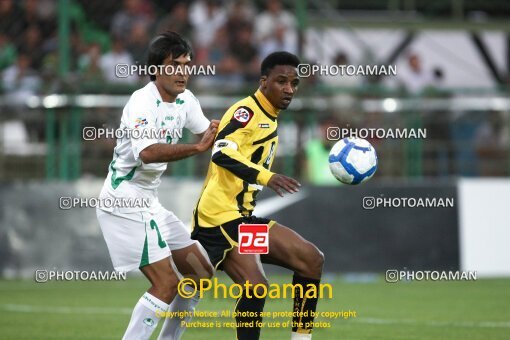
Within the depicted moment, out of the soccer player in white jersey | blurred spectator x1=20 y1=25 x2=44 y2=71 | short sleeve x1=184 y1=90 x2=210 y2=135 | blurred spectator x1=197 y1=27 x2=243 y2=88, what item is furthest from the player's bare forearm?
blurred spectator x1=20 y1=25 x2=44 y2=71

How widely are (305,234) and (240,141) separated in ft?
24.6

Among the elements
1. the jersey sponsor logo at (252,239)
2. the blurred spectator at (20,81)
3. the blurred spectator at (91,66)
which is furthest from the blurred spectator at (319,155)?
the jersey sponsor logo at (252,239)

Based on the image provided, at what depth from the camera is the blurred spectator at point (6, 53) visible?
16.5 meters

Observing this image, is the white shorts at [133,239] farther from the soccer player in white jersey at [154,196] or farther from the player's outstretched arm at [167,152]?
the player's outstretched arm at [167,152]

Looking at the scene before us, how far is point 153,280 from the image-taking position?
24.8 ft

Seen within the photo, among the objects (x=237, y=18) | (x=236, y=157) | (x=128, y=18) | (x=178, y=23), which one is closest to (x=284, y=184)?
(x=236, y=157)

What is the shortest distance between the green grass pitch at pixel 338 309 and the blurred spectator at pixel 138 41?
3.59 meters

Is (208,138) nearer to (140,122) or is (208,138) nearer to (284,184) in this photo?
(140,122)

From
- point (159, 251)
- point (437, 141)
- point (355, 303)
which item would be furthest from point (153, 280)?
point (437, 141)

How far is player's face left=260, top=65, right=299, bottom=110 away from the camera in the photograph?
802cm

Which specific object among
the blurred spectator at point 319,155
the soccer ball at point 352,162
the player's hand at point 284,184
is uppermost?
the blurred spectator at point 319,155

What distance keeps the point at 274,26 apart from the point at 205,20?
116 centimetres

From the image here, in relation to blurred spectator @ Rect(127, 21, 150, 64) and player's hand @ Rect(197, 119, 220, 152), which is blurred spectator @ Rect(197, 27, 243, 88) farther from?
player's hand @ Rect(197, 119, 220, 152)

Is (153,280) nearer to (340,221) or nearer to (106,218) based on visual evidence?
(106,218)
